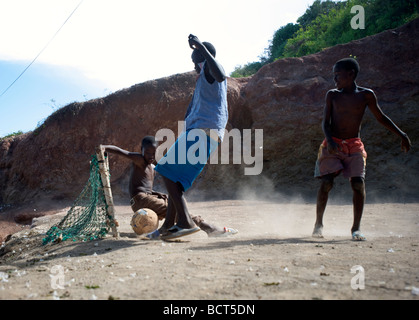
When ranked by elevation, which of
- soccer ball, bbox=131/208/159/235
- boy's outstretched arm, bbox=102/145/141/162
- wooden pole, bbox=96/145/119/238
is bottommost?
soccer ball, bbox=131/208/159/235

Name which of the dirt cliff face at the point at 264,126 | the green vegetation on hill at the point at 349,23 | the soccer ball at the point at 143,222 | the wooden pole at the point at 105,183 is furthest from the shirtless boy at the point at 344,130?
the green vegetation on hill at the point at 349,23

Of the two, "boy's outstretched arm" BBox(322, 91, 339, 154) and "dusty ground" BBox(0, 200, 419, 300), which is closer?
"dusty ground" BBox(0, 200, 419, 300)

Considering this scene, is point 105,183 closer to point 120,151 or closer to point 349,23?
point 120,151

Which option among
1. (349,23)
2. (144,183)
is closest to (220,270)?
(144,183)

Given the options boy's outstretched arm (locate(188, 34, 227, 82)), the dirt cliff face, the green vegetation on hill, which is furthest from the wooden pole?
the green vegetation on hill

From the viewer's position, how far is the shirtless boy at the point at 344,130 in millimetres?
3844

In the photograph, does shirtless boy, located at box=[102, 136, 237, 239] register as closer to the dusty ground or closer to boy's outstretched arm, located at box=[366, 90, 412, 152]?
the dusty ground

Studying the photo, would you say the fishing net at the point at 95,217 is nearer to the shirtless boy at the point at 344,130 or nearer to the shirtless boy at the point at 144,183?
the shirtless boy at the point at 144,183

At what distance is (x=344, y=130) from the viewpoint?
3.93 metres

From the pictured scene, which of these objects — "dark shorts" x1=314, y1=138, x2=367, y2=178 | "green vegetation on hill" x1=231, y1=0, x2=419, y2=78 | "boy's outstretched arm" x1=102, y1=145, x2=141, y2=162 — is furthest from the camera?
"green vegetation on hill" x1=231, y1=0, x2=419, y2=78

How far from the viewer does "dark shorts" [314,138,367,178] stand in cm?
380

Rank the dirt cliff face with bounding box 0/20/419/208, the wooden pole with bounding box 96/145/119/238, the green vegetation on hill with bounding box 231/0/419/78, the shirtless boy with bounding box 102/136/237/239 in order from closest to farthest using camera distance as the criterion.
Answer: the wooden pole with bounding box 96/145/119/238 < the shirtless boy with bounding box 102/136/237/239 < the dirt cliff face with bounding box 0/20/419/208 < the green vegetation on hill with bounding box 231/0/419/78

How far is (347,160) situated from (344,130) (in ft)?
1.12
